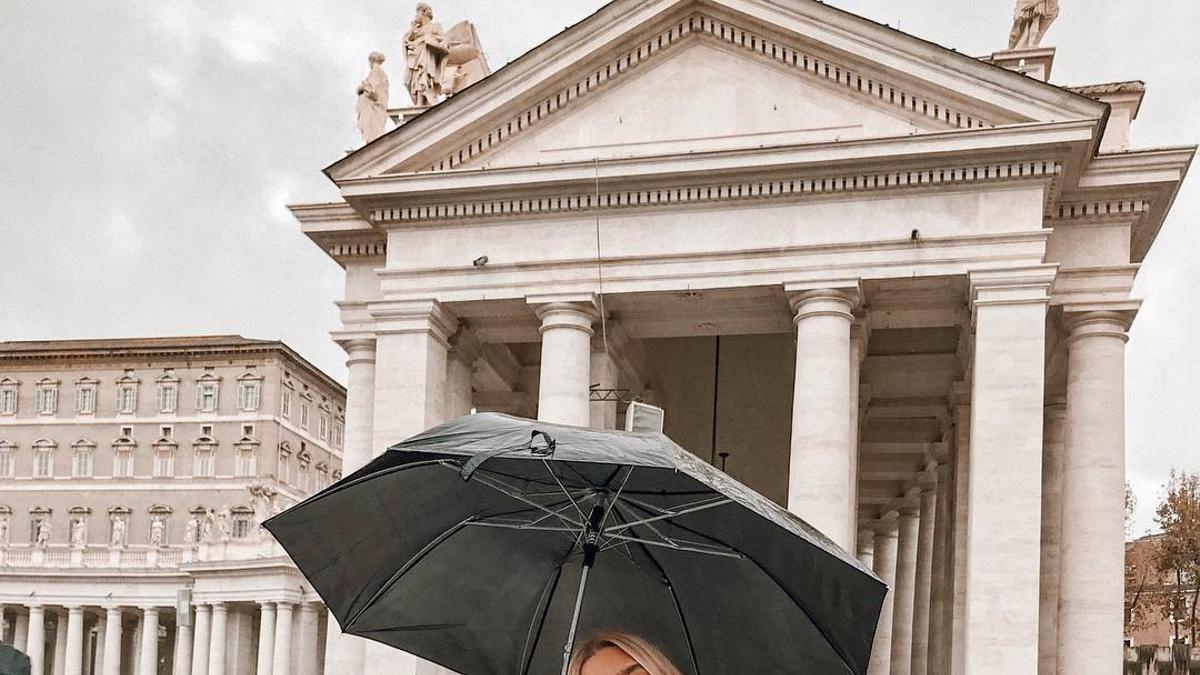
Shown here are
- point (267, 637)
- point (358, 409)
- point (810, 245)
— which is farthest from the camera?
point (267, 637)

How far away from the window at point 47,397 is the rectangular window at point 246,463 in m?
11.7

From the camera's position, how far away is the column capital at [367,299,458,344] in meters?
23.6

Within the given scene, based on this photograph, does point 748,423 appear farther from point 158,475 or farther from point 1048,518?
point 158,475

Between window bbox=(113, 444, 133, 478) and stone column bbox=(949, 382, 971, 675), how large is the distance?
58941mm

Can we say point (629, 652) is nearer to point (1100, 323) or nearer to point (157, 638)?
point (1100, 323)

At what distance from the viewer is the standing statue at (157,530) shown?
6925 centimetres

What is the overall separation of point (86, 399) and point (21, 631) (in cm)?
1444

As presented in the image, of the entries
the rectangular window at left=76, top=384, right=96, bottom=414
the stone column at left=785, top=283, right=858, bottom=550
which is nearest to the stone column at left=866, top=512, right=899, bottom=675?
the stone column at left=785, top=283, right=858, bottom=550

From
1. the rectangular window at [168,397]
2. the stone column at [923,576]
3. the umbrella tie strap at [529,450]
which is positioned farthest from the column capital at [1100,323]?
the rectangular window at [168,397]

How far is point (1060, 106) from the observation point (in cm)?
2088

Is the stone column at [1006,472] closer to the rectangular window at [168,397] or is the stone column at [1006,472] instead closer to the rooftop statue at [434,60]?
the rooftop statue at [434,60]

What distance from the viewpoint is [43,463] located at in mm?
76375

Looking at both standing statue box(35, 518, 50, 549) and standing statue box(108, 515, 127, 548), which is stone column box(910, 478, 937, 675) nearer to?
standing statue box(108, 515, 127, 548)

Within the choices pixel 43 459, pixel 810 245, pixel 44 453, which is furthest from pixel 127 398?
pixel 810 245
